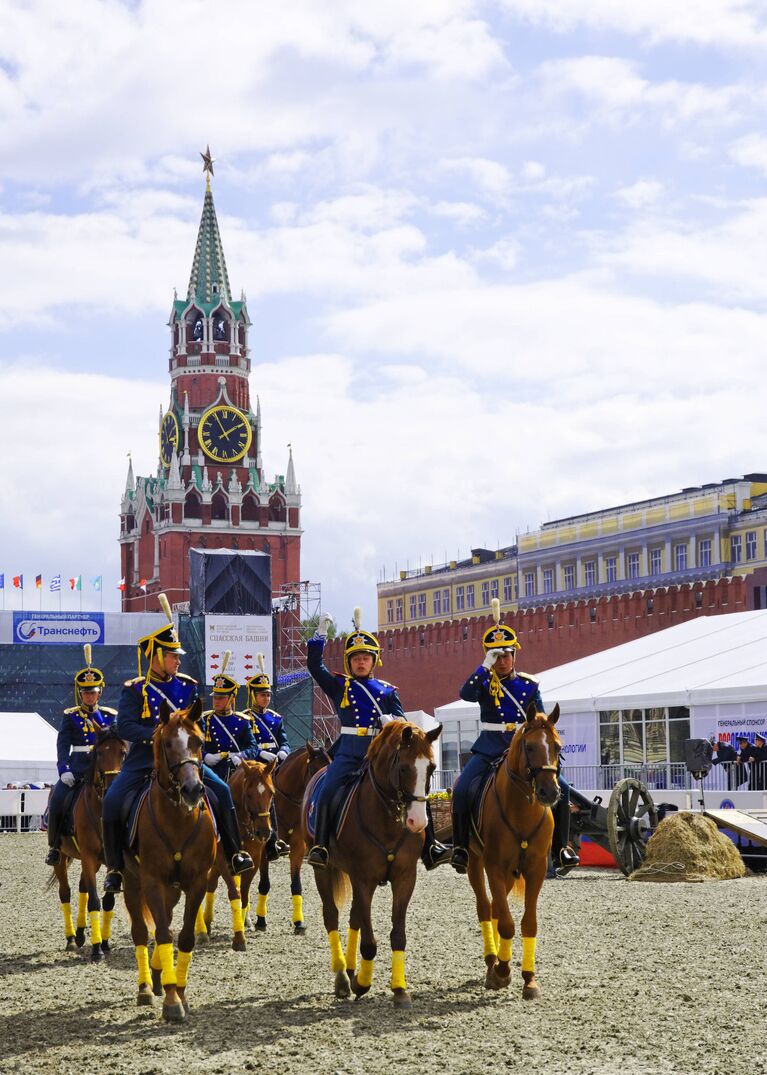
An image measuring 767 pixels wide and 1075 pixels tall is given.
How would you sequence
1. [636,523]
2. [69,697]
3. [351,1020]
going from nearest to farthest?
[351,1020] < [69,697] < [636,523]

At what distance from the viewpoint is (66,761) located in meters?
14.0

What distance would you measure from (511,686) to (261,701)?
5422mm

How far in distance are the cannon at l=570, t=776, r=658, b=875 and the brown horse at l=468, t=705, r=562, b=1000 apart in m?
9.21

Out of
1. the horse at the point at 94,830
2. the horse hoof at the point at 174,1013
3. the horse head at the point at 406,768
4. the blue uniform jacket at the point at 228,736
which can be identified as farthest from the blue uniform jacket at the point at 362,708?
the blue uniform jacket at the point at 228,736

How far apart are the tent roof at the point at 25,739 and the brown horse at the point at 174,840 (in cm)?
3302

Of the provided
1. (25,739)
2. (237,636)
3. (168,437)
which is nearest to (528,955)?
(25,739)

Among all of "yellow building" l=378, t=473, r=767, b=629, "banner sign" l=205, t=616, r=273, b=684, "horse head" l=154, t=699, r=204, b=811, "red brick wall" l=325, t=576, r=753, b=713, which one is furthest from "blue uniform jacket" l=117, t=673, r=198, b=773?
"yellow building" l=378, t=473, r=767, b=629

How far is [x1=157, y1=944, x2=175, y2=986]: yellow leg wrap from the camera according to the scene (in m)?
9.55

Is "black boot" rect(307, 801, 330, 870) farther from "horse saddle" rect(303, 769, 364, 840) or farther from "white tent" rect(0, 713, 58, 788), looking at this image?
"white tent" rect(0, 713, 58, 788)

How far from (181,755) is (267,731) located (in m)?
6.54

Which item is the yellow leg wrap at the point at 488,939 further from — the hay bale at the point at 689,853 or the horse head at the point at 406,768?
the hay bale at the point at 689,853

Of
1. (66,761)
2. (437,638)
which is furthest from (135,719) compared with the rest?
(437,638)

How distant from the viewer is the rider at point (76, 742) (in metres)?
13.8

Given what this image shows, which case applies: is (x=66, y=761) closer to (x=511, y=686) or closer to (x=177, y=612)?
(x=511, y=686)
